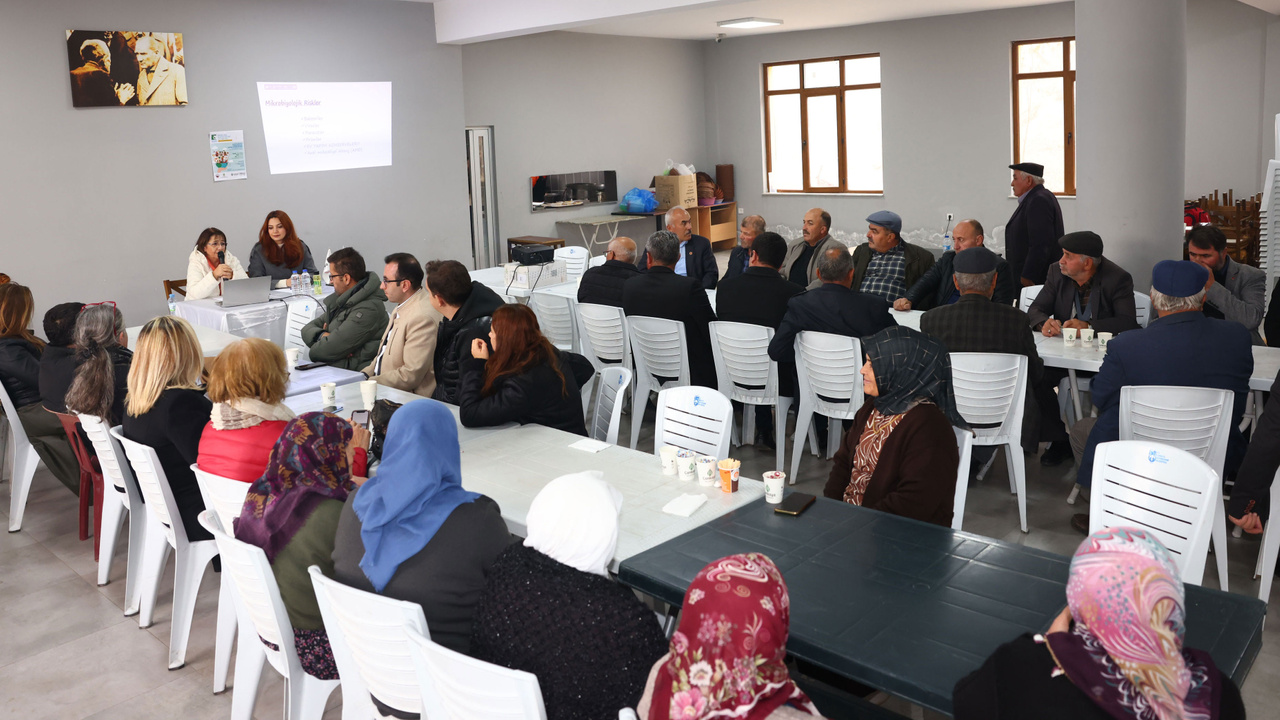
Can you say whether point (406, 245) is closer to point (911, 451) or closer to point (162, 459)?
point (162, 459)

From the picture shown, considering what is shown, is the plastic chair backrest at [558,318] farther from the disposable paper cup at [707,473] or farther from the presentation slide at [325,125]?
the presentation slide at [325,125]

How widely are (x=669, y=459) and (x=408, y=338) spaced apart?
2076mm

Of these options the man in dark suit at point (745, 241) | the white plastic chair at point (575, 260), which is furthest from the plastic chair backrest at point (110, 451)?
the white plastic chair at point (575, 260)

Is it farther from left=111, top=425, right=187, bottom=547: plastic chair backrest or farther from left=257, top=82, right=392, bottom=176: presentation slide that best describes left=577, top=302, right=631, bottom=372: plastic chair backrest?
left=257, top=82, right=392, bottom=176: presentation slide

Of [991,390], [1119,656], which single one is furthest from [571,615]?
[991,390]

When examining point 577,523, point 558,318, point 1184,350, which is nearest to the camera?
point 577,523

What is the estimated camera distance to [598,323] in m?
5.81

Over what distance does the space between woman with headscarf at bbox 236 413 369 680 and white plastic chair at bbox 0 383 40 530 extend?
2.94m

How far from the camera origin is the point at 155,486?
3.60 meters

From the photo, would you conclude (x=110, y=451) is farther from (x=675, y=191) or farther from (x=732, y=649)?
(x=675, y=191)

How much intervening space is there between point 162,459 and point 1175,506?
3478 millimetres

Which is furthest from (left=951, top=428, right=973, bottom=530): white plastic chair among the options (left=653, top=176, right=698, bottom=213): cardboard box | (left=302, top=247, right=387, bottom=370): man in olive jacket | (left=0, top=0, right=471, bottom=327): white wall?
(left=653, top=176, right=698, bottom=213): cardboard box

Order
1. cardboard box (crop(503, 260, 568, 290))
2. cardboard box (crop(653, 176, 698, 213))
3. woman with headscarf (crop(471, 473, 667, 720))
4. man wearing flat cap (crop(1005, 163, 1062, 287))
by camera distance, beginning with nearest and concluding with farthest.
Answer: woman with headscarf (crop(471, 473, 667, 720)) < man wearing flat cap (crop(1005, 163, 1062, 287)) < cardboard box (crop(503, 260, 568, 290)) < cardboard box (crop(653, 176, 698, 213))

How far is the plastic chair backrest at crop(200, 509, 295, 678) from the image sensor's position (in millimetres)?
2590
